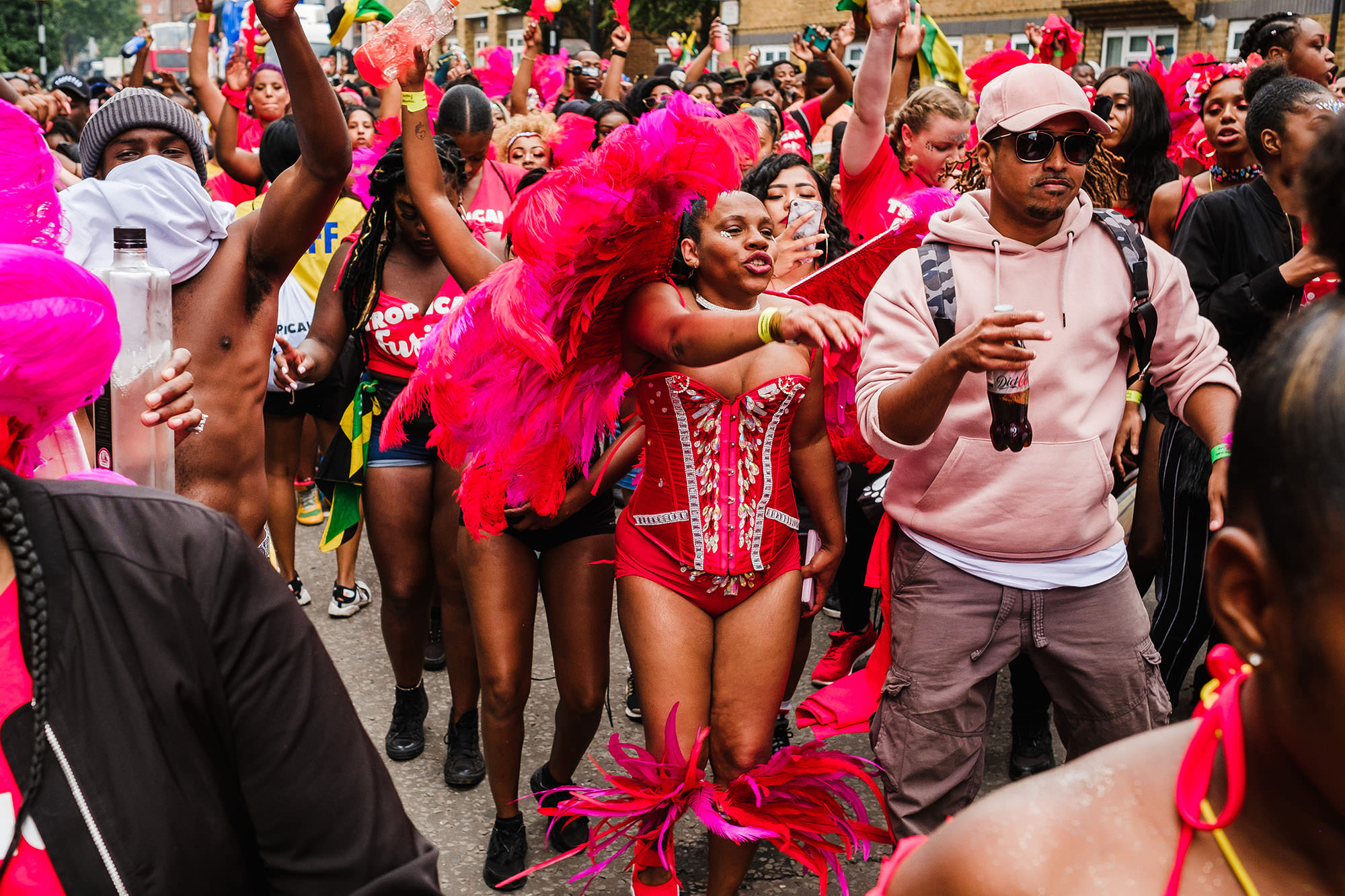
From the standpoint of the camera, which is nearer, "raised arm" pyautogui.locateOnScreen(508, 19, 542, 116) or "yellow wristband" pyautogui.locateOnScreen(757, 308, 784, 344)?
"yellow wristband" pyautogui.locateOnScreen(757, 308, 784, 344)

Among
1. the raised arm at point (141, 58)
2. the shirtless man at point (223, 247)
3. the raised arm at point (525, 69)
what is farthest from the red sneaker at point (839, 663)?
the raised arm at point (141, 58)

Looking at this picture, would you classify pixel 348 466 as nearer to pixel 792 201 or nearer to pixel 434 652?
pixel 434 652

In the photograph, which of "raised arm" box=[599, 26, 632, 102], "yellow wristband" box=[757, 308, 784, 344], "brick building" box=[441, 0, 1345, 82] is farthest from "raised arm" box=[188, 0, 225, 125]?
"brick building" box=[441, 0, 1345, 82]

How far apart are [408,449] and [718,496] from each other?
1.40 metres

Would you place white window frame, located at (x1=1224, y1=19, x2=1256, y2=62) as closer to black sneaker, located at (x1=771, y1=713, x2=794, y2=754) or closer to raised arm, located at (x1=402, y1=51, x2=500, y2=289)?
black sneaker, located at (x1=771, y1=713, x2=794, y2=754)

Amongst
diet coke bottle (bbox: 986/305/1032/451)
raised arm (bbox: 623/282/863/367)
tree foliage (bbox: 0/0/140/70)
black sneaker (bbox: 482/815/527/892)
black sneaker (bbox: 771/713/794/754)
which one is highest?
tree foliage (bbox: 0/0/140/70)

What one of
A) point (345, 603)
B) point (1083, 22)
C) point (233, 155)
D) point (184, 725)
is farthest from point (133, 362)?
point (1083, 22)

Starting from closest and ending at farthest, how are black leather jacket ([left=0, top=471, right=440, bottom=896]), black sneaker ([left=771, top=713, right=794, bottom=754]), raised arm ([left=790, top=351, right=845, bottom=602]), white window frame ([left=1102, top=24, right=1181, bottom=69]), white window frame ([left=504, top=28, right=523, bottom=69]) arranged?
black leather jacket ([left=0, top=471, right=440, bottom=896])
raised arm ([left=790, top=351, right=845, bottom=602])
black sneaker ([left=771, top=713, right=794, bottom=754])
white window frame ([left=1102, top=24, right=1181, bottom=69])
white window frame ([left=504, top=28, right=523, bottom=69])

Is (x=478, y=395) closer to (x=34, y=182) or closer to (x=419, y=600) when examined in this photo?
(x=419, y=600)

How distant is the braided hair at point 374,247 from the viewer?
4195 millimetres

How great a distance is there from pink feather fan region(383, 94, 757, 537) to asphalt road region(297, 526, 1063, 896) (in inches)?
41.4

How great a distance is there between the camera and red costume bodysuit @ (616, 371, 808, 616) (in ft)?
10.4

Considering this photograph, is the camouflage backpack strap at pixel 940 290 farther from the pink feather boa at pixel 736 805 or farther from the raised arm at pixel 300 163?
the raised arm at pixel 300 163

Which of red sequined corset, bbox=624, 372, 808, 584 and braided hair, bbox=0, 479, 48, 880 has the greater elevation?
braided hair, bbox=0, 479, 48, 880
